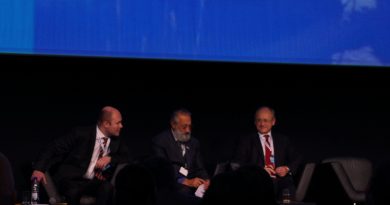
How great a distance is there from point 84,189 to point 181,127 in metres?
0.98

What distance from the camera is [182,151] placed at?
6.19 metres

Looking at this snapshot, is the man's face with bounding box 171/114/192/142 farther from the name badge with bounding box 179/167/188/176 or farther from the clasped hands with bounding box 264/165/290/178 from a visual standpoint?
the clasped hands with bounding box 264/165/290/178

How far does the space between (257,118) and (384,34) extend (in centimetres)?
131

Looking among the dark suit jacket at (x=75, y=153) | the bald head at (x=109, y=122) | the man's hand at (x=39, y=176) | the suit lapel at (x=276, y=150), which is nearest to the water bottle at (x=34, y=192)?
the man's hand at (x=39, y=176)

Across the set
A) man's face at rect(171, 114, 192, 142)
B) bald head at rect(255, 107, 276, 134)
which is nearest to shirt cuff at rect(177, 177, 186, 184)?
man's face at rect(171, 114, 192, 142)

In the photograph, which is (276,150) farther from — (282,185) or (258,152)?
(282,185)

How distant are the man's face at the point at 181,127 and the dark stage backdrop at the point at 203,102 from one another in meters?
0.57

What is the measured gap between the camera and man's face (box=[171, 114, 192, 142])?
A: 6.14m

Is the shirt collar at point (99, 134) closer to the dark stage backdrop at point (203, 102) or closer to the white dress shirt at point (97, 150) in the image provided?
the white dress shirt at point (97, 150)

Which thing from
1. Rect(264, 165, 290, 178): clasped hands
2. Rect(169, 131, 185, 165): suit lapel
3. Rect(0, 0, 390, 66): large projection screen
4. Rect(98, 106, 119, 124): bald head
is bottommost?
Rect(264, 165, 290, 178): clasped hands

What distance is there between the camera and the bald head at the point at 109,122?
19.5ft

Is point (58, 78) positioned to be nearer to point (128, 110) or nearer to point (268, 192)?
point (128, 110)

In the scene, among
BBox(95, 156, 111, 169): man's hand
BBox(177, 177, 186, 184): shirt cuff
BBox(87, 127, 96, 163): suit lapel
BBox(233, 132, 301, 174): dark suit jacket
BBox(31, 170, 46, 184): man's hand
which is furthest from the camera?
BBox(233, 132, 301, 174): dark suit jacket

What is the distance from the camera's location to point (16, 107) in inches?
→ 254
